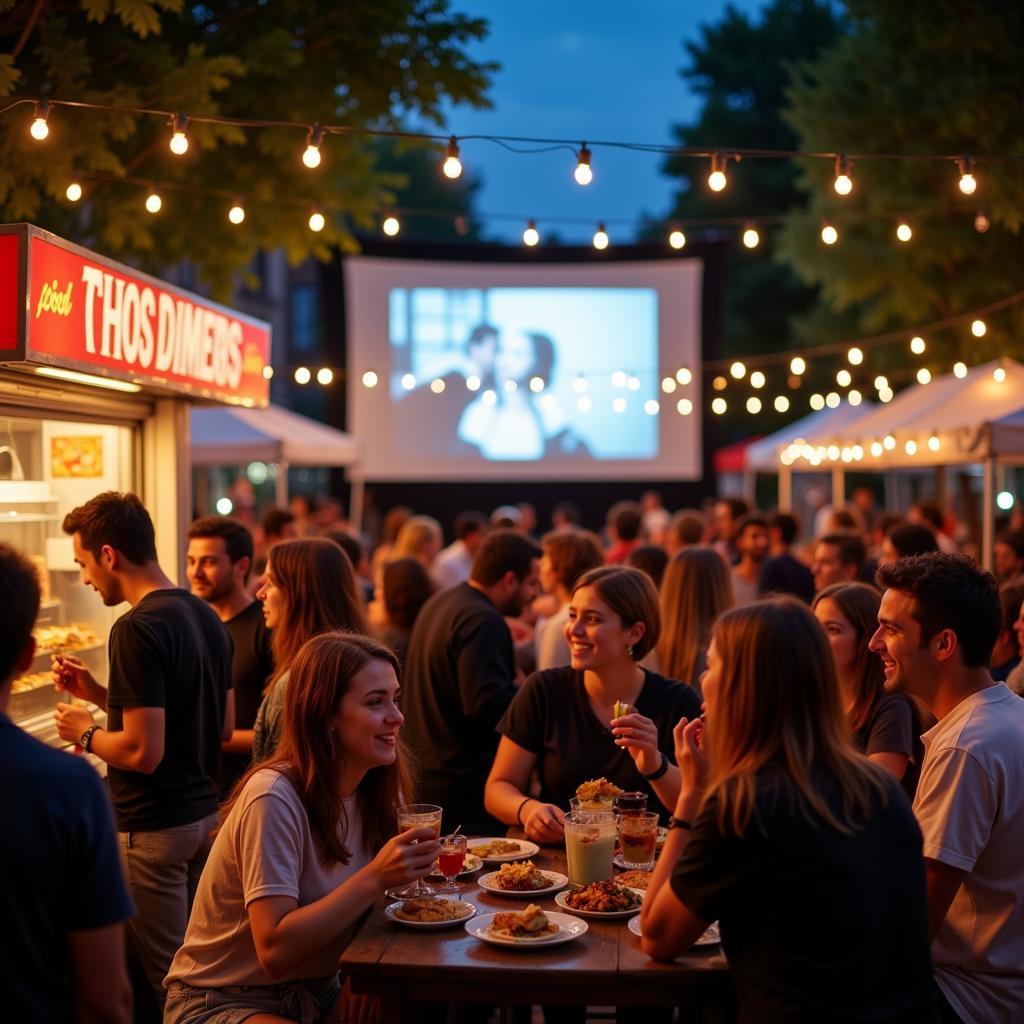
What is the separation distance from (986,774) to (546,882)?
993 mm

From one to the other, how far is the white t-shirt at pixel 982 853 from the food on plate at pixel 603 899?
2.07 feet

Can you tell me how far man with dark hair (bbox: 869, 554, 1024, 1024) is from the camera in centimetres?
227

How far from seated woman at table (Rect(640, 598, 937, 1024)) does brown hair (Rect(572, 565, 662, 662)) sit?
1.22 meters

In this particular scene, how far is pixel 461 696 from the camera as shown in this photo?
401cm

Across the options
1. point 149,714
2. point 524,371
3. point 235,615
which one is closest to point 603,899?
point 149,714

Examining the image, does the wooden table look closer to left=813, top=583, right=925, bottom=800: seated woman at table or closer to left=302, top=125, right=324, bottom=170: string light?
left=813, top=583, right=925, bottom=800: seated woman at table

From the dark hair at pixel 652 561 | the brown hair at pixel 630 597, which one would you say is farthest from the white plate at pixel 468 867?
the dark hair at pixel 652 561

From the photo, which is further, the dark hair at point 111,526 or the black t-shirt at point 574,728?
the dark hair at point 111,526

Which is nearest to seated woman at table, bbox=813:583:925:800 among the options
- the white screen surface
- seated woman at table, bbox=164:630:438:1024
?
seated woman at table, bbox=164:630:438:1024

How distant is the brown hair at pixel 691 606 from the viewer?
4.60m

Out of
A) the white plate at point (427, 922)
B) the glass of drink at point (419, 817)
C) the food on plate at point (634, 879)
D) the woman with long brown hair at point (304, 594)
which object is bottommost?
the food on plate at point (634, 879)

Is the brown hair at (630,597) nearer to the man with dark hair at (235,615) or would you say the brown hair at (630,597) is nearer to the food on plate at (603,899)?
the food on plate at (603,899)

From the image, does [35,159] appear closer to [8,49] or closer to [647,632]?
[8,49]

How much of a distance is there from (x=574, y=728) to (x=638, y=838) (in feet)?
1.87
